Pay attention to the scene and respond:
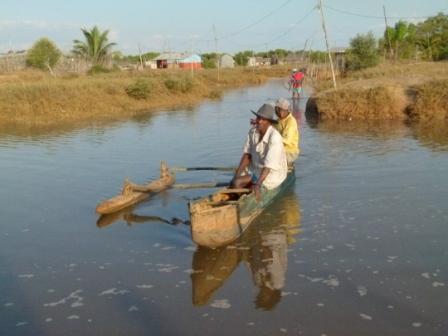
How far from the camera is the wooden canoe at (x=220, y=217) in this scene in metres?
5.70

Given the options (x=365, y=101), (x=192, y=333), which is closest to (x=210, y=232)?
(x=192, y=333)

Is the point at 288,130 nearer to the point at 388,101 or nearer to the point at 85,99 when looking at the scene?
the point at 388,101

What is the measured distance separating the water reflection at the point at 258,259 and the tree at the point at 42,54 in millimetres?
39033

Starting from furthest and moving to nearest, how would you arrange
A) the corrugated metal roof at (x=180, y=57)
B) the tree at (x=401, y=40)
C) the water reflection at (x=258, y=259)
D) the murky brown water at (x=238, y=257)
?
the corrugated metal roof at (x=180, y=57) → the tree at (x=401, y=40) → the water reflection at (x=258, y=259) → the murky brown water at (x=238, y=257)

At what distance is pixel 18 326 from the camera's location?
4.47 m

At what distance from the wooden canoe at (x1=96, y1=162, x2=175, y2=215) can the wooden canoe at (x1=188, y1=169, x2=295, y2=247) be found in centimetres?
199

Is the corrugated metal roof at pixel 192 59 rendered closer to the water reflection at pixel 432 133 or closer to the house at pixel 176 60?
the house at pixel 176 60

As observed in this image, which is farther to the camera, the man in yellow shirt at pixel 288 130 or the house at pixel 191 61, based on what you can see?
the house at pixel 191 61

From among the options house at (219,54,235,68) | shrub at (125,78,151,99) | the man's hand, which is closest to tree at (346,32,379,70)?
shrub at (125,78,151,99)

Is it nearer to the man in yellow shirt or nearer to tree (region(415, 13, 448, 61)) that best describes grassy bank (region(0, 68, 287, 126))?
the man in yellow shirt

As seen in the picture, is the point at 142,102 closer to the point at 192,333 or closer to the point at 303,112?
the point at 303,112

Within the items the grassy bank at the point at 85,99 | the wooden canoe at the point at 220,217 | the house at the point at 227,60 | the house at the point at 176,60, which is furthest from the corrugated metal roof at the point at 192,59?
the wooden canoe at the point at 220,217

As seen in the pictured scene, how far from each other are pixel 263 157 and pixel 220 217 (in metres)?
1.47

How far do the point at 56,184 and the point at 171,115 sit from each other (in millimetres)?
11934
